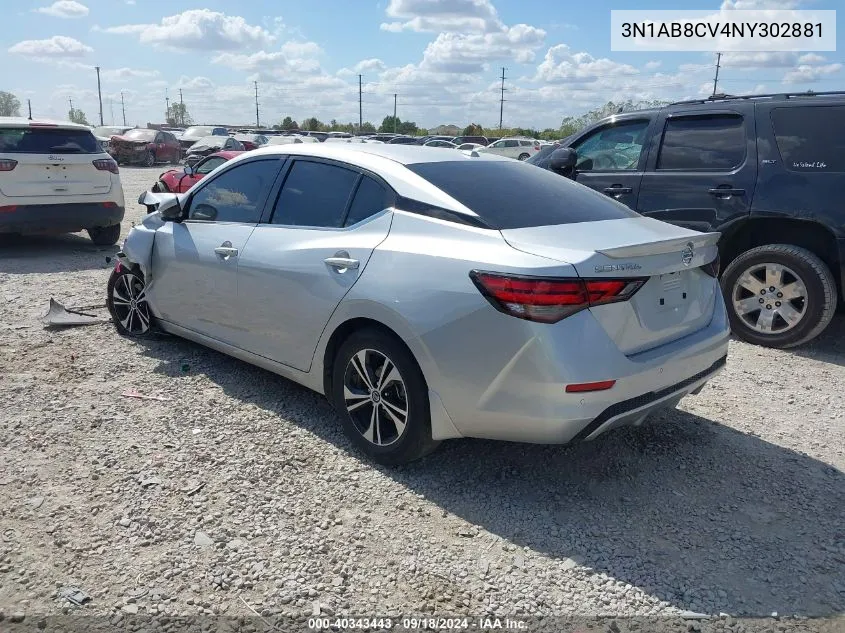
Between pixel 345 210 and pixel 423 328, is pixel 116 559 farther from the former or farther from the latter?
pixel 345 210

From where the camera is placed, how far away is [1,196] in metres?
8.66

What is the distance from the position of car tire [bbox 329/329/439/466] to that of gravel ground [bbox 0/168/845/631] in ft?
0.54

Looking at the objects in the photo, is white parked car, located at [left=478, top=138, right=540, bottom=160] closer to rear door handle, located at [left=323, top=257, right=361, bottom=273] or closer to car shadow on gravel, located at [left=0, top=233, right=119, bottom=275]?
car shadow on gravel, located at [left=0, top=233, right=119, bottom=275]

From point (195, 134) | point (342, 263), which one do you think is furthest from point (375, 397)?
point (195, 134)

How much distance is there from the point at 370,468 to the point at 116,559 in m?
1.27

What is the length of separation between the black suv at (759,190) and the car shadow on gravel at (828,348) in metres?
0.19

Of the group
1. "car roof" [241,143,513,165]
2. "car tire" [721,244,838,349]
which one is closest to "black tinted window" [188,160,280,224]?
"car roof" [241,143,513,165]

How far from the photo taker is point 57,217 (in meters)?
9.12

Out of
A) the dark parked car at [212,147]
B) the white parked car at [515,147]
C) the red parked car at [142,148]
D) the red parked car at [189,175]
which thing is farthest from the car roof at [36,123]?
the white parked car at [515,147]

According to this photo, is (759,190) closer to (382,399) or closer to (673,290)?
(673,290)

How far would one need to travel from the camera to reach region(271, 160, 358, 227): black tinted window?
155 inches

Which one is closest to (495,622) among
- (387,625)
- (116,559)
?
(387,625)

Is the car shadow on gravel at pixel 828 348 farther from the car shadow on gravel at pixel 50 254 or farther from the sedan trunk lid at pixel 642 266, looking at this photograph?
the car shadow on gravel at pixel 50 254

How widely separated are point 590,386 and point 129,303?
406 centimetres
